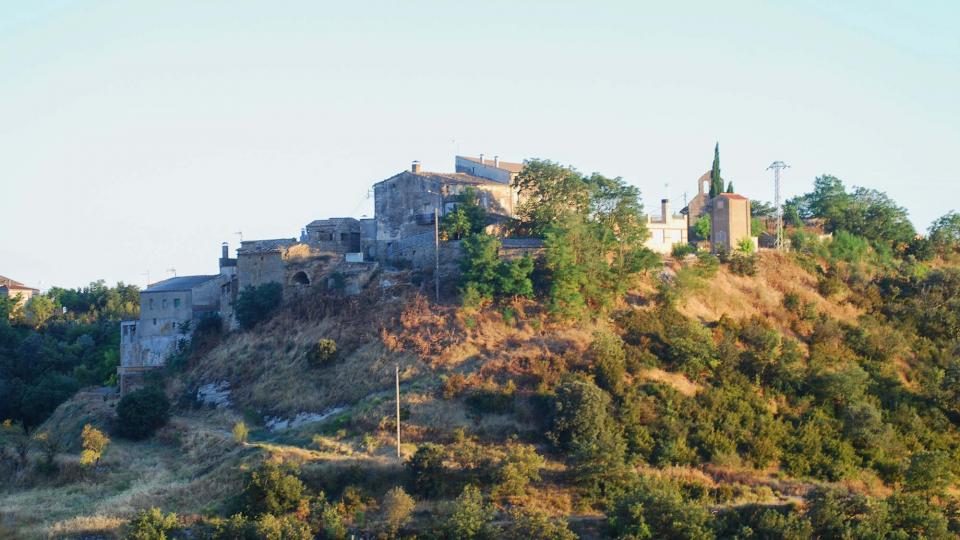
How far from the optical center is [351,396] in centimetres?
4050

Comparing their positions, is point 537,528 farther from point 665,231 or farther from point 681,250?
point 665,231

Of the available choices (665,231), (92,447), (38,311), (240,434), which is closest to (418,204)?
(665,231)

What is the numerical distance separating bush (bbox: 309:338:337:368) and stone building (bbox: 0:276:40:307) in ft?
142

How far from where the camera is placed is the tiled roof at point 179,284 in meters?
55.6

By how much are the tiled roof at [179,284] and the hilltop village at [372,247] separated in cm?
7

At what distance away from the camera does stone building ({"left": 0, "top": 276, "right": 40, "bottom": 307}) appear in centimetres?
7944

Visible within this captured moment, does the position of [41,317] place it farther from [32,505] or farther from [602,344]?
[602,344]

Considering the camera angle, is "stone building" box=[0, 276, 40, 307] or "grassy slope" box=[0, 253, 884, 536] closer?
"grassy slope" box=[0, 253, 884, 536]

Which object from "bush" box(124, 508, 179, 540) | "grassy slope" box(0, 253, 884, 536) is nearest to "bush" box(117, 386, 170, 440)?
"grassy slope" box(0, 253, 884, 536)

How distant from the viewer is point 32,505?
118ft

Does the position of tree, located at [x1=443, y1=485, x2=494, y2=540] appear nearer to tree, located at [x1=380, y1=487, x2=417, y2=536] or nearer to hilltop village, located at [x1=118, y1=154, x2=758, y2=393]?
tree, located at [x1=380, y1=487, x2=417, y2=536]

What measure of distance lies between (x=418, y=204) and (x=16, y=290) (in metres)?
43.7

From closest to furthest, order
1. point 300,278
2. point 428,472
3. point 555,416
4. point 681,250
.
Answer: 1. point 428,472
2. point 555,416
3. point 681,250
4. point 300,278

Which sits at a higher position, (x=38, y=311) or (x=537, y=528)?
(x=38, y=311)
